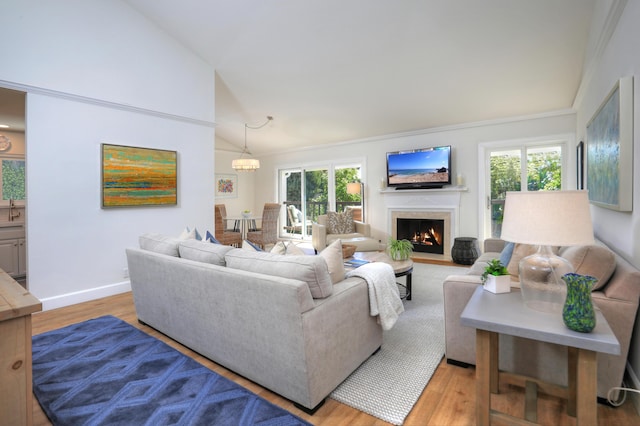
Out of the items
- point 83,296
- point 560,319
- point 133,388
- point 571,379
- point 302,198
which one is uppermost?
point 302,198

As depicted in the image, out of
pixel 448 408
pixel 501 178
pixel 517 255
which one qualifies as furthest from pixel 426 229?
pixel 448 408

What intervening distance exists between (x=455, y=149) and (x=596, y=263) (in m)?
4.09

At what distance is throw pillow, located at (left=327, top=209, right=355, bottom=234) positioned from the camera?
5.71m

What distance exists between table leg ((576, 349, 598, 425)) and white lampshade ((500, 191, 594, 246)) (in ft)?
1.55

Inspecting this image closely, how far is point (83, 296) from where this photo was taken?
11.8 ft

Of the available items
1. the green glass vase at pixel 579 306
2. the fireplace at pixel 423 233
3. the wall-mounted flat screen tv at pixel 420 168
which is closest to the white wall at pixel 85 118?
the wall-mounted flat screen tv at pixel 420 168

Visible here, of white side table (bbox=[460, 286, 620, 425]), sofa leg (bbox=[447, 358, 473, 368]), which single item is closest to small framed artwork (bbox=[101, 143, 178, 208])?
sofa leg (bbox=[447, 358, 473, 368])

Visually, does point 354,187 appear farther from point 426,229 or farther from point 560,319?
point 560,319

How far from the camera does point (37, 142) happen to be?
3.26 metres

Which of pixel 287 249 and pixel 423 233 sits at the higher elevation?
pixel 287 249

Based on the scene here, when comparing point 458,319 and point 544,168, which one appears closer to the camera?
point 458,319

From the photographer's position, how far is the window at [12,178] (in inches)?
179

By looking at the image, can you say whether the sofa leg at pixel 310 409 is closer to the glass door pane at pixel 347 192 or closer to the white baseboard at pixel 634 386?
the white baseboard at pixel 634 386

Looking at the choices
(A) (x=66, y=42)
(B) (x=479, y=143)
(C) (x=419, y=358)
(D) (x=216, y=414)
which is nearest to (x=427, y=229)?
(B) (x=479, y=143)
